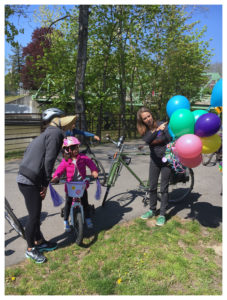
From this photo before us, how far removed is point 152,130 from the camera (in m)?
3.71

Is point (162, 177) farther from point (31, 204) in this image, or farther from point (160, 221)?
point (31, 204)

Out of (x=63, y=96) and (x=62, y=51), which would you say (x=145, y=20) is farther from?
(x=63, y=96)

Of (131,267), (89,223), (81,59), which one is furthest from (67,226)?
(81,59)

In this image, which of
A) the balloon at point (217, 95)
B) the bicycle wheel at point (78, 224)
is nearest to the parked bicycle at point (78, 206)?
the bicycle wheel at point (78, 224)

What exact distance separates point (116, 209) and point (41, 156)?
2333 millimetres

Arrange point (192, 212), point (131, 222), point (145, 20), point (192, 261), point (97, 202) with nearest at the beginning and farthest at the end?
point (192, 261)
point (131, 222)
point (192, 212)
point (97, 202)
point (145, 20)

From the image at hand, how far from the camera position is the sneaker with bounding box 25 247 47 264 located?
3.10 metres

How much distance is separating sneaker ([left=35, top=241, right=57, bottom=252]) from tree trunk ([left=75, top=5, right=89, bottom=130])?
8.64 meters

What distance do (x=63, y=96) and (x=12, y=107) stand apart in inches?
1280

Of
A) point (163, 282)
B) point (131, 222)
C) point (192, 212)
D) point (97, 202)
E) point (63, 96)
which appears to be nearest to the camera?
point (163, 282)

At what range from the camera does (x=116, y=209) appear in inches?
184

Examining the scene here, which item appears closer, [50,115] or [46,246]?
[50,115]

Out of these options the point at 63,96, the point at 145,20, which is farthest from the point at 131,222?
the point at 145,20

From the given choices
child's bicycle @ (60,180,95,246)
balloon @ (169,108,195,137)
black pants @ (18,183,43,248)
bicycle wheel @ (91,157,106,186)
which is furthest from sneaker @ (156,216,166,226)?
bicycle wheel @ (91,157,106,186)
